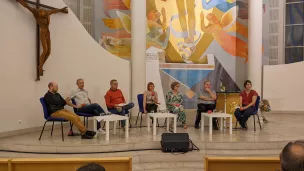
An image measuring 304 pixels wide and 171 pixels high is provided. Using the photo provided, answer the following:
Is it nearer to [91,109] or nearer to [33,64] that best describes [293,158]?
[91,109]

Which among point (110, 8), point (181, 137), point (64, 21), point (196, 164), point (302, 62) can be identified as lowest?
point (196, 164)

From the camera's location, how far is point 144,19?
9.61m

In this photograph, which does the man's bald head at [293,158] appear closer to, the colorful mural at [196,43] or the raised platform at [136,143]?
the raised platform at [136,143]

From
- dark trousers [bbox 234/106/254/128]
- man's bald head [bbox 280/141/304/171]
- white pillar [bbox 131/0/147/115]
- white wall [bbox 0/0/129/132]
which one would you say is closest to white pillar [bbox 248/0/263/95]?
white pillar [bbox 131/0/147/115]

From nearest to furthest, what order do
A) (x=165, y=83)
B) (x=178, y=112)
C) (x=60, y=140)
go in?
(x=60, y=140)
(x=178, y=112)
(x=165, y=83)

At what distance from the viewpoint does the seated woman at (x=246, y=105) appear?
23.4 ft

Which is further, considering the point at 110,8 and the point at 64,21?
the point at 110,8

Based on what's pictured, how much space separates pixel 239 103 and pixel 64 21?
4.34 meters

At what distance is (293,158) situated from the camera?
65.9 inches

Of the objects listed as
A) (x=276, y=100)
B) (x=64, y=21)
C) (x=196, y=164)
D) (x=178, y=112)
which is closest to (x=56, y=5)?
(x=64, y=21)

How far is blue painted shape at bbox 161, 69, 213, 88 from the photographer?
10.5m

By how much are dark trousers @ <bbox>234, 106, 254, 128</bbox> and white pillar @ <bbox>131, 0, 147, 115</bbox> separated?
3182 mm

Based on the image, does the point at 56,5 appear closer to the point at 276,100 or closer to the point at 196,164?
the point at 196,164

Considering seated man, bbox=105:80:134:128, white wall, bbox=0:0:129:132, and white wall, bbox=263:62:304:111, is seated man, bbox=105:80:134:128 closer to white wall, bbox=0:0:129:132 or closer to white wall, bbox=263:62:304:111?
white wall, bbox=0:0:129:132
